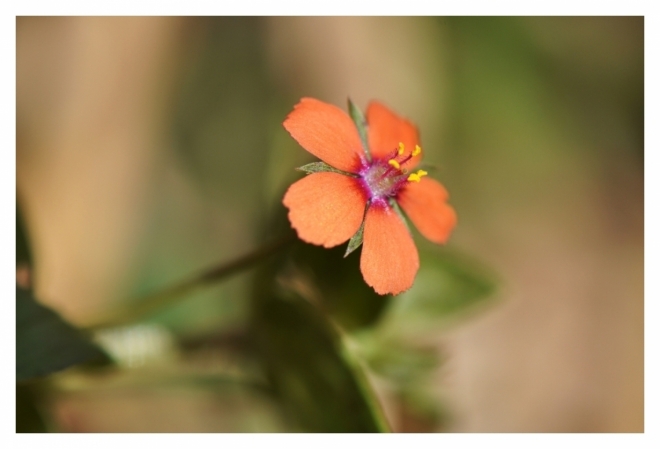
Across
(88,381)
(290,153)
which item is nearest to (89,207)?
(88,381)

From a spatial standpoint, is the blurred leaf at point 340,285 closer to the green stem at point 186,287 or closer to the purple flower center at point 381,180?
the green stem at point 186,287

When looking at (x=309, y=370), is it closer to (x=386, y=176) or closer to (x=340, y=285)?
(x=340, y=285)

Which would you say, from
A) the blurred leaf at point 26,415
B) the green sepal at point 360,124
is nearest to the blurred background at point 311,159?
the blurred leaf at point 26,415

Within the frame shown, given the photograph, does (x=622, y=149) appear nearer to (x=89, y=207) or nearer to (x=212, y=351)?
(x=212, y=351)

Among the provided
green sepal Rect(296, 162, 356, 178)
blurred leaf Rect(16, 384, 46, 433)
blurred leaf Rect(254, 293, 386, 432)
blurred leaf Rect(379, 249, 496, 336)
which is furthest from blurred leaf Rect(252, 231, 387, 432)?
blurred leaf Rect(16, 384, 46, 433)

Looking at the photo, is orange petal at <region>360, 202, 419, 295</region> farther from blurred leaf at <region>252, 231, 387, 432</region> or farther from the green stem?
blurred leaf at <region>252, 231, 387, 432</region>

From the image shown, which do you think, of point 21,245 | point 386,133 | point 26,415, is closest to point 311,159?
point 386,133
